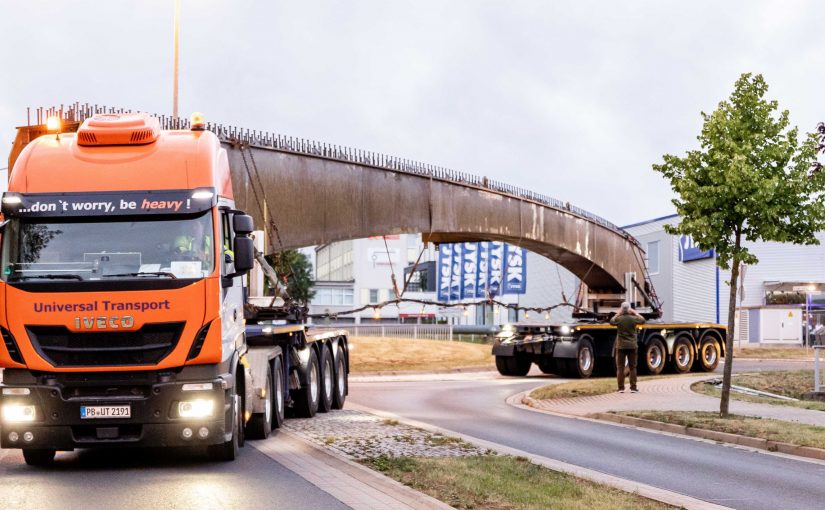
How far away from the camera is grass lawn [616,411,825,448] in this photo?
14375mm

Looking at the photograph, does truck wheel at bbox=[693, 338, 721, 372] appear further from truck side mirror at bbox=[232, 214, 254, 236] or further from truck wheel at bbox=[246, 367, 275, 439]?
truck side mirror at bbox=[232, 214, 254, 236]

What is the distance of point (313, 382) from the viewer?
57.7 feet

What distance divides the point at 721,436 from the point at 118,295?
8.71 metres

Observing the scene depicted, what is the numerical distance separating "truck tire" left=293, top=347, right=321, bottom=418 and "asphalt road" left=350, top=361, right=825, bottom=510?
1.78 metres

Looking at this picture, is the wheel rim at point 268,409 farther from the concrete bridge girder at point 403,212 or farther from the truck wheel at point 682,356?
the truck wheel at point 682,356

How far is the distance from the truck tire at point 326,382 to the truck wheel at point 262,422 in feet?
13.0

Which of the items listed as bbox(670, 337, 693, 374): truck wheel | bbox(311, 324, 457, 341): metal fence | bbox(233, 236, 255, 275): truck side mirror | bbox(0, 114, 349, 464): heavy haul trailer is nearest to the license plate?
bbox(0, 114, 349, 464): heavy haul trailer

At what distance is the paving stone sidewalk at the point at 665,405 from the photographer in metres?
18.5

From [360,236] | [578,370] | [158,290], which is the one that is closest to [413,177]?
[360,236]

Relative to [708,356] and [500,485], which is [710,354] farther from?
[500,485]

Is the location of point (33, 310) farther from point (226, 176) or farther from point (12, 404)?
point (226, 176)

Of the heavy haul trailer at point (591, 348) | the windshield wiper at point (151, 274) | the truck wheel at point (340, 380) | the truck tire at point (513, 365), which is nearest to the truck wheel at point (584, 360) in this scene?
the heavy haul trailer at point (591, 348)

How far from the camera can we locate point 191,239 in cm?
1144

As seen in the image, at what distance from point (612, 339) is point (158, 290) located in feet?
70.5
